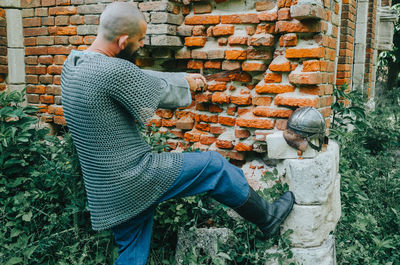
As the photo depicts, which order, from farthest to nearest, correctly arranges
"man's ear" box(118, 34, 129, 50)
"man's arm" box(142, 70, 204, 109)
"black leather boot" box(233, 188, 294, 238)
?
"black leather boot" box(233, 188, 294, 238), "man's arm" box(142, 70, 204, 109), "man's ear" box(118, 34, 129, 50)

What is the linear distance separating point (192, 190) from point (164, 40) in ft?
5.16

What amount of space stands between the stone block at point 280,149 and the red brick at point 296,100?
0.97 ft

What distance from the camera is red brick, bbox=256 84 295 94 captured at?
2941 mm

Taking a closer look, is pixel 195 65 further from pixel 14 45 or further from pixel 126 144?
pixel 14 45

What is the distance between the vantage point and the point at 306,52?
2.84 meters

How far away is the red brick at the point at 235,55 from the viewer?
3.11 meters

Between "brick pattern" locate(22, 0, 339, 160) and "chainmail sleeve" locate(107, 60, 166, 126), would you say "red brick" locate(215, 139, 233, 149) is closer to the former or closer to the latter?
"brick pattern" locate(22, 0, 339, 160)

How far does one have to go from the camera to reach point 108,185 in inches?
84.4

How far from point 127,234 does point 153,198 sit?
34 cm

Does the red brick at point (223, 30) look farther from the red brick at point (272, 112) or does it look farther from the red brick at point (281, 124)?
the red brick at point (281, 124)

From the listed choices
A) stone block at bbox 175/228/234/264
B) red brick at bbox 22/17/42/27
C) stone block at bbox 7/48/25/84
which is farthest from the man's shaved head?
stone block at bbox 7/48/25/84

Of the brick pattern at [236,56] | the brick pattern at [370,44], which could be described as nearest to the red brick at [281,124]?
the brick pattern at [236,56]

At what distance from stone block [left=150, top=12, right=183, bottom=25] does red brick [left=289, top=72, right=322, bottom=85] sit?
46.8 inches

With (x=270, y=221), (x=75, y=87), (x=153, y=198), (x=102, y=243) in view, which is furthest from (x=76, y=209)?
(x=270, y=221)
